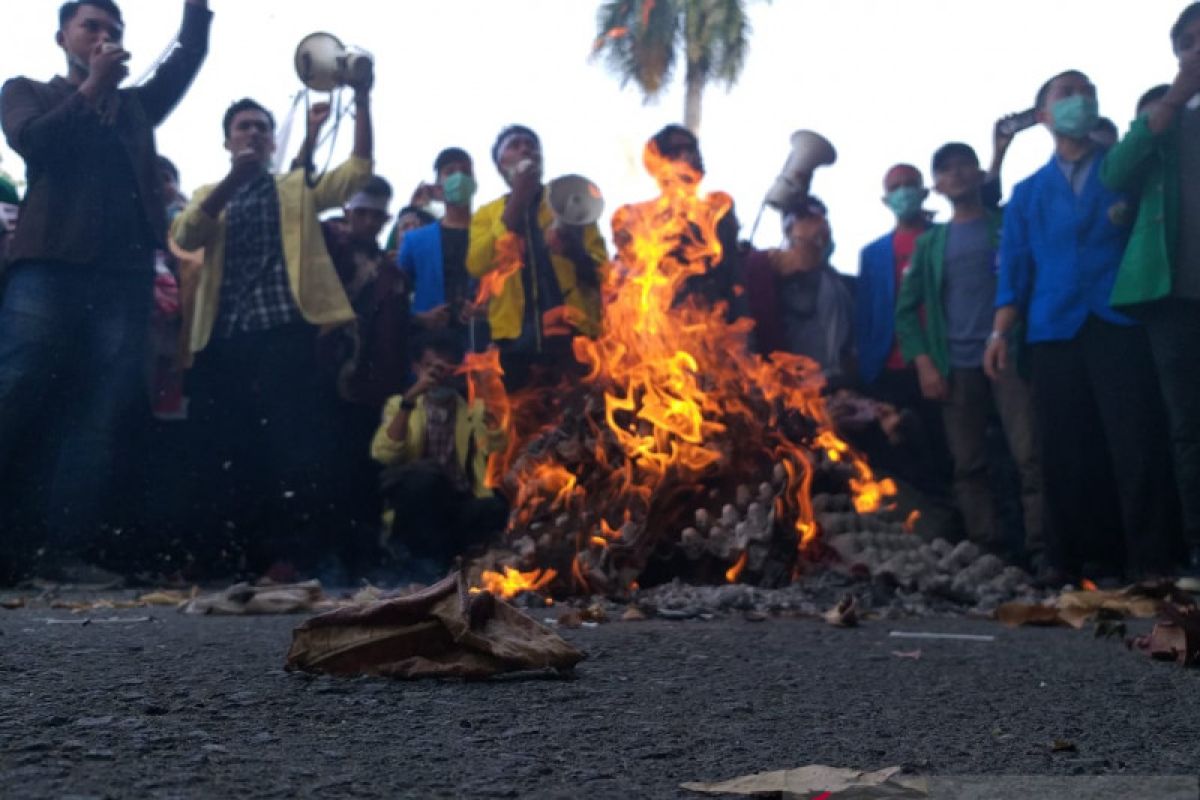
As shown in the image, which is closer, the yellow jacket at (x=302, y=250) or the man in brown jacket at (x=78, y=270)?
the man in brown jacket at (x=78, y=270)

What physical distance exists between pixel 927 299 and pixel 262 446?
3.81 meters

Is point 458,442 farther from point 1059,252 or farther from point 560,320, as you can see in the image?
point 1059,252

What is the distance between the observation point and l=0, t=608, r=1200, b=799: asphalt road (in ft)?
7.39

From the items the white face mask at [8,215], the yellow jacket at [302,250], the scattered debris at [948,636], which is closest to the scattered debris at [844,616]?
the scattered debris at [948,636]

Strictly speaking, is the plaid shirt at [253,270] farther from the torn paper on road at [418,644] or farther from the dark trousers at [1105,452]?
the torn paper on road at [418,644]

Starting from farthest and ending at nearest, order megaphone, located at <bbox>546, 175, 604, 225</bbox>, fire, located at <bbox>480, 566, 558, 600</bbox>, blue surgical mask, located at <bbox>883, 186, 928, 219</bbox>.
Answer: blue surgical mask, located at <bbox>883, 186, 928, 219</bbox>
megaphone, located at <bbox>546, 175, 604, 225</bbox>
fire, located at <bbox>480, 566, 558, 600</bbox>

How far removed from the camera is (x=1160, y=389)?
6785 millimetres

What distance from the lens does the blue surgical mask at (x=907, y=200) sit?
8.75 m

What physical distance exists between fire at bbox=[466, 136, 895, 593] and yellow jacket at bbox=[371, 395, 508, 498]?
1.57 ft

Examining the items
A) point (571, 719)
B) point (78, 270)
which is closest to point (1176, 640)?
point (571, 719)

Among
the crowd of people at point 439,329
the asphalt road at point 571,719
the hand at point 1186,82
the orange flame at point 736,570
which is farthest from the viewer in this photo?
the crowd of people at point 439,329

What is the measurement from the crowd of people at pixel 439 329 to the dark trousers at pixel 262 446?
0.05ft

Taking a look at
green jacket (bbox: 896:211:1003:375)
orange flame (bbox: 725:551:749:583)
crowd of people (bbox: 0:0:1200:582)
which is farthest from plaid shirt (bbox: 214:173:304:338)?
green jacket (bbox: 896:211:1003:375)

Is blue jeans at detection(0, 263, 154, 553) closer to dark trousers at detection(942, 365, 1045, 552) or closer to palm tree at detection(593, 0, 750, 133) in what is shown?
dark trousers at detection(942, 365, 1045, 552)
